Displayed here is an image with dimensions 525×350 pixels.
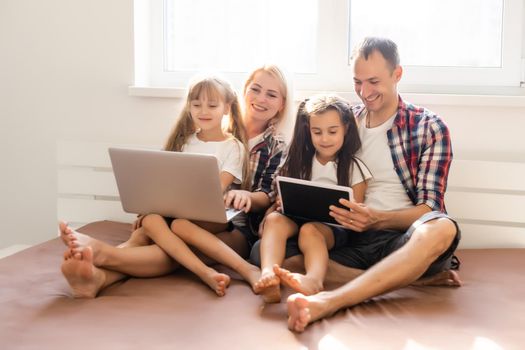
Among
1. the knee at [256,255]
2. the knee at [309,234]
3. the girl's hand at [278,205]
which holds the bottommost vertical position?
the knee at [256,255]

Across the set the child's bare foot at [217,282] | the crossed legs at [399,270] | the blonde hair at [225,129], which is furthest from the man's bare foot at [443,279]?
the blonde hair at [225,129]

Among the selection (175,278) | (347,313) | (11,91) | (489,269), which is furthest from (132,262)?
(11,91)

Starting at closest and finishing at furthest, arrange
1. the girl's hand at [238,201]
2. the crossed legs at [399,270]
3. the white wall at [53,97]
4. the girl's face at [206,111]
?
the crossed legs at [399,270] → the girl's hand at [238,201] → the girl's face at [206,111] → the white wall at [53,97]

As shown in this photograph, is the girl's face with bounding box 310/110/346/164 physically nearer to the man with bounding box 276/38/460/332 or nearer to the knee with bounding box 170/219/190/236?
the man with bounding box 276/38/460/332

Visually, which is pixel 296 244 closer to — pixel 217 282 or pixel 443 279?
pixel 217 282

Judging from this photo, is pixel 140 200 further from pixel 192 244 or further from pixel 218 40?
pixel 218 40

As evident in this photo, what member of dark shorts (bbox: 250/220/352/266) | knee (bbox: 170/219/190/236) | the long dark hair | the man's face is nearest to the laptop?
knee (bbox: 170/219/190/236)

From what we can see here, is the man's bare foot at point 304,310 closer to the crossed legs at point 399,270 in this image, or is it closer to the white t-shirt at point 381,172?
the crossed legs at point 399,270

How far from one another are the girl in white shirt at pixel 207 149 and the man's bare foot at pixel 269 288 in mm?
213

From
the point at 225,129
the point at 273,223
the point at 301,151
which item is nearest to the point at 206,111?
the point at 225,129

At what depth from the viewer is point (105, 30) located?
2.61 meters

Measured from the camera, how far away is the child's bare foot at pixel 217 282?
1.75m

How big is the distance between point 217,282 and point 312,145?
0.52 meters

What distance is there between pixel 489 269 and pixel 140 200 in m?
0.99
